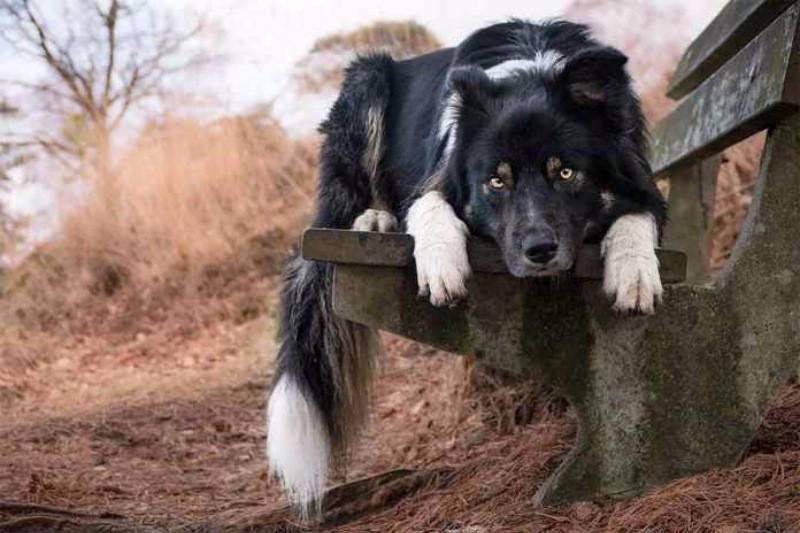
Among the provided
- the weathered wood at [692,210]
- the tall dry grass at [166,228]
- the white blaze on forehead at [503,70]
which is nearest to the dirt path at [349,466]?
the white blaze on forehead at [503,70]

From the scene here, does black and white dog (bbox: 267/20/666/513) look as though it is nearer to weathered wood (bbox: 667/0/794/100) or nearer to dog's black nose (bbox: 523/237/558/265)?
dog's black nose (bbox: 523/237/558/265)

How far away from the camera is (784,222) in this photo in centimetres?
272

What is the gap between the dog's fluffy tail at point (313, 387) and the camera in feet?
10.6

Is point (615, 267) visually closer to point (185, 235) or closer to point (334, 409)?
point (334, 409)

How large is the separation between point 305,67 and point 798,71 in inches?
408

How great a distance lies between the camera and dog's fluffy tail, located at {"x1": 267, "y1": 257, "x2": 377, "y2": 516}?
3223 mm

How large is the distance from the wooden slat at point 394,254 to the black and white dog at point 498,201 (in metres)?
0.04

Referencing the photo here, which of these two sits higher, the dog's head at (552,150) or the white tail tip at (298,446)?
the dog's head at (552,150)

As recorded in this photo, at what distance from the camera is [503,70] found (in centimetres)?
338

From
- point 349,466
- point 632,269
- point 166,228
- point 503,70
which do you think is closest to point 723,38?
point 503,70

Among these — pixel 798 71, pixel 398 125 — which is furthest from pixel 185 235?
pixel 798 71

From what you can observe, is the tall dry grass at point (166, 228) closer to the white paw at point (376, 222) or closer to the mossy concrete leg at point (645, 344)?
the white paw at point (376, 222)

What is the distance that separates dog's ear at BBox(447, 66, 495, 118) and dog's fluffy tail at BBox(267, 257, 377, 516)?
87cm

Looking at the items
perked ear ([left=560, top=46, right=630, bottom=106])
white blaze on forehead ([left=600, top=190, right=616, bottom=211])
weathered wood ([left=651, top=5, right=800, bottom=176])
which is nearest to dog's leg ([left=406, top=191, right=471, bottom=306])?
→ white blaze on forehead ([left=600, top=190, right=616, bottom=211])
